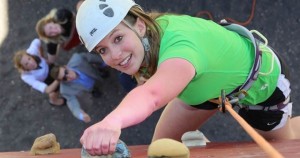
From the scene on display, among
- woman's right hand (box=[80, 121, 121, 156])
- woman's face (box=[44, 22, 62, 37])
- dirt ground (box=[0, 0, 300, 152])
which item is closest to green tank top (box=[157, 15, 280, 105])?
woman's right hand (box=[80, 121, 121, 156])

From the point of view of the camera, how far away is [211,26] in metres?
1.32

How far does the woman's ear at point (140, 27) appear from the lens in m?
1.25

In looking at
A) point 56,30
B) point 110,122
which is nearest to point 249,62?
point 110,122

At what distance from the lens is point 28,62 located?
271cm

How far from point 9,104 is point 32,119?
0.15 m

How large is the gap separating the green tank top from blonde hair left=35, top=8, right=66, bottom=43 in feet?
4.68

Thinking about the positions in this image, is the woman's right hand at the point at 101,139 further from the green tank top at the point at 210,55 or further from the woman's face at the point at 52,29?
the woman's face at the point at 52,29

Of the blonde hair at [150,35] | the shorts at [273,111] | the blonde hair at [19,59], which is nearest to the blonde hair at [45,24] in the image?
the blonde hair at [19,59]

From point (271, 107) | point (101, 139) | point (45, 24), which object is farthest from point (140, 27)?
point (45, 24)

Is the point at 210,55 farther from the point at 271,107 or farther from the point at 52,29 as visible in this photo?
the point at 52,29

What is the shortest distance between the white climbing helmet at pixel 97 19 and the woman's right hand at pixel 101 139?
0.31 m

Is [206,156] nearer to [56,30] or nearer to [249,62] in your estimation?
[249,62]

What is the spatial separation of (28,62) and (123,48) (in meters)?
1.62

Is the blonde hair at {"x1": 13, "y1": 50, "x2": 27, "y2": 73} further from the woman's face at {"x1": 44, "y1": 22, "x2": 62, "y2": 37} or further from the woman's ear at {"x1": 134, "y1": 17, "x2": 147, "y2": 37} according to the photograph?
the woman's ear at {"x1": 134, "y1": 17, "x2": 147, "y2": 37}
